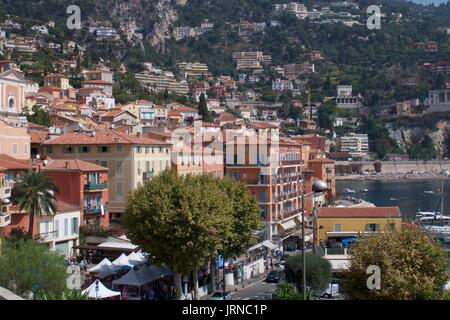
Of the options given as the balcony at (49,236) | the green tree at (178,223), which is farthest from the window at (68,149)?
the green tree at (178,223)

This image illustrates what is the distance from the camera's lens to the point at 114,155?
137ft

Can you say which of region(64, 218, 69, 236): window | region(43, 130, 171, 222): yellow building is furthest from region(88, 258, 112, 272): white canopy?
region(43, 130, 171, 222): yellow building

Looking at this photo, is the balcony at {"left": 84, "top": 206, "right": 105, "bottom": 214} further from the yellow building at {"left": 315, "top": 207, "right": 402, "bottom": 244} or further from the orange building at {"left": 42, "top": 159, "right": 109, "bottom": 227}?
the yellow building at {"left": 315, "top": 207, "right": 402, "bottom": 244}

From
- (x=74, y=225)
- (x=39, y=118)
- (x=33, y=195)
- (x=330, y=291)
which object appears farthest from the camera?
(x=39, y=118)

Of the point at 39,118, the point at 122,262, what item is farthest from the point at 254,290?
the point at 39,118

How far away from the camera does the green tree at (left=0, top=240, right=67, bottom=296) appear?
2058 centimetres

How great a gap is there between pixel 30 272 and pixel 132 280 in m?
7.07

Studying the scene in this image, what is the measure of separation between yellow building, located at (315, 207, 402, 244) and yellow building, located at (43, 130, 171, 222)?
31.3ft

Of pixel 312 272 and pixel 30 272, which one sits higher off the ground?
pixel 30 272

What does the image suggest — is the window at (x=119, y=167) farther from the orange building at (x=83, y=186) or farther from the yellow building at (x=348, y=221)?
the yellow building at (x=348, y=221)

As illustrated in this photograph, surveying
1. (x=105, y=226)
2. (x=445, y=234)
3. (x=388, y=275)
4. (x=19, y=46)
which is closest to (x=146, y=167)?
(x=105, y=226)

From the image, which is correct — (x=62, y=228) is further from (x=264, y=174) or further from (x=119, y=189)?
(x=264, y=174)

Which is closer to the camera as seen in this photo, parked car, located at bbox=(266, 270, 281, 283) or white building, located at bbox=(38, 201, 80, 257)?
white building, located at bbox=(38, 201, 80, 257)

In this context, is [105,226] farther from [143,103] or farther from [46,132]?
[143,103]
